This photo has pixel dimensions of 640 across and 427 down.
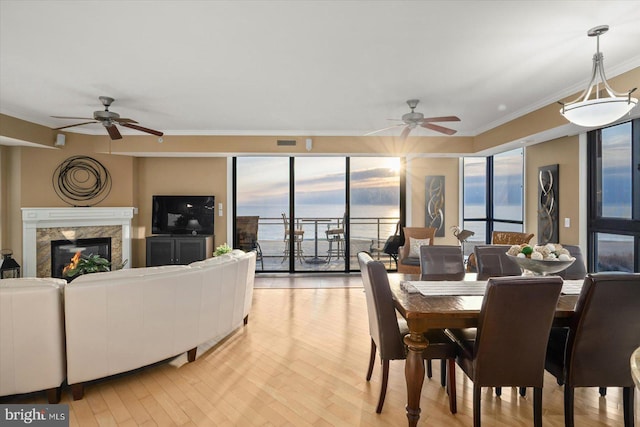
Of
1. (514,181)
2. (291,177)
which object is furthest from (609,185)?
(291,177)

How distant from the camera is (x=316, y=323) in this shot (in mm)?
3693

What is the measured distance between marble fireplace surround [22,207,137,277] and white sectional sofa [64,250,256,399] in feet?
12.5

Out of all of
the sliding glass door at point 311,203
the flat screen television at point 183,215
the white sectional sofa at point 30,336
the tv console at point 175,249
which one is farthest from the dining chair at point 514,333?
the flat screen television at point 183,215

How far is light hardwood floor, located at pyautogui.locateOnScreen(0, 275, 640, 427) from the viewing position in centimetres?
206

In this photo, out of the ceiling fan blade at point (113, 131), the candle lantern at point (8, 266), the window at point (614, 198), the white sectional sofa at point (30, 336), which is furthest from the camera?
the candle lantern at point (8, 266)

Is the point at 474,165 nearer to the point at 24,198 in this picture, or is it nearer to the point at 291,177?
the point at 291,177

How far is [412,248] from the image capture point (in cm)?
551

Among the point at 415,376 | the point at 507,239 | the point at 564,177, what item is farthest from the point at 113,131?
the point at 564,177

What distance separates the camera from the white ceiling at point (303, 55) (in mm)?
2129

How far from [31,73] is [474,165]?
6649mm

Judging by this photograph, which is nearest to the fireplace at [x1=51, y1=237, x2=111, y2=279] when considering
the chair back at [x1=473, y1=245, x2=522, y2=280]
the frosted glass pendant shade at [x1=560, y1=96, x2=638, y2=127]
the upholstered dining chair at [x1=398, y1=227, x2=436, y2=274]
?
the upholstered dining chair at [x1=398, y1=227, x2=436, y2=274]

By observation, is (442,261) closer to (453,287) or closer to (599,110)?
(453,287)

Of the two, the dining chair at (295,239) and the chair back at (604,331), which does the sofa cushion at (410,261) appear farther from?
the chair back at (604,331)

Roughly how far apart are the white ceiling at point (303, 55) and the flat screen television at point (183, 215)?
1847mm
